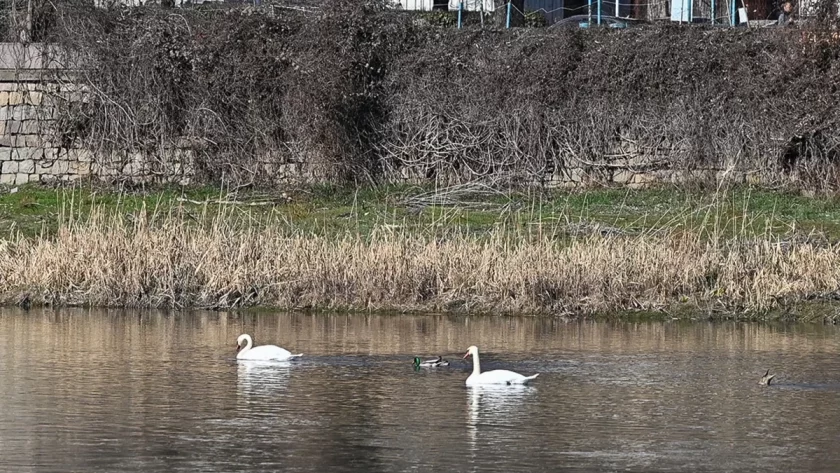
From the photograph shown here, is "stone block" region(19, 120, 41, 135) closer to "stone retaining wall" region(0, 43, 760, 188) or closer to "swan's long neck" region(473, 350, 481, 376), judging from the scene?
"stone retaining wall" region(0, 43, 760, 188)

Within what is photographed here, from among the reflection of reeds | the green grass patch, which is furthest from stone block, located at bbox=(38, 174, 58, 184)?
the reflection of reeds

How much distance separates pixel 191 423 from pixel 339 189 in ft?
60.0

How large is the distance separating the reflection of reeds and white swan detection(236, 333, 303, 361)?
13.7ft

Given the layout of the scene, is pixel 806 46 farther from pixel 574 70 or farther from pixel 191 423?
pixel 191 423

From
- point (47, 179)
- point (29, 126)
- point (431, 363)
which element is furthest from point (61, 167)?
point (431, 363)

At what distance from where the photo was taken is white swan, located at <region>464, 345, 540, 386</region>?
15953mm

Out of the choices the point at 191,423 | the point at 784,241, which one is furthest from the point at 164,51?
the point at 191,423

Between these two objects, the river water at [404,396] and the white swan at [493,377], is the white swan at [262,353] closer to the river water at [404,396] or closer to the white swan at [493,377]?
the river water at [404,396]

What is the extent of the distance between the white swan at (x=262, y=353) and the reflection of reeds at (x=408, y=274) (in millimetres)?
4164

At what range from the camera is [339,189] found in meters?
32.0

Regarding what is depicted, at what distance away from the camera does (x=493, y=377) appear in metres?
16.0

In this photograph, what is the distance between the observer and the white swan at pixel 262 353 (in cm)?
1719

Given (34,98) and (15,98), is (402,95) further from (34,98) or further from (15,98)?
(15,98)

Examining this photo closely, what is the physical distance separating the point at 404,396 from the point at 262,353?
2.40 metres
